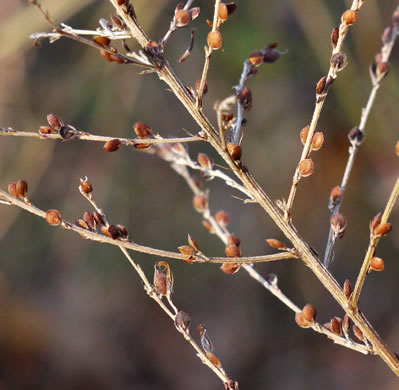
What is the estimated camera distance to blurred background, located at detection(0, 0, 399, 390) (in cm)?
411

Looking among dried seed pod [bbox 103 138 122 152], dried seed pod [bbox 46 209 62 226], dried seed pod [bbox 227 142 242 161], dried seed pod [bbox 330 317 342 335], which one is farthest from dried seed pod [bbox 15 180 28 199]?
dried seed pod [bbox 330 317 342 335]

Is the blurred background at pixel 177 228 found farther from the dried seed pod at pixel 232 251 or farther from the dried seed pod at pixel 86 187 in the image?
the dried seed pod at pixel 232 251

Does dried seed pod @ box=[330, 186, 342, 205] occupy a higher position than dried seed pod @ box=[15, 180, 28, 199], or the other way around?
dried seed pod @ box=[15, 180, 28, 199]

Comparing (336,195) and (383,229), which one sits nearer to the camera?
(383,229)

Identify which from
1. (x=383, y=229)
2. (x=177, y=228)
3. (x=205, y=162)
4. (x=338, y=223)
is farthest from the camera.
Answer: (x=177, y=228)

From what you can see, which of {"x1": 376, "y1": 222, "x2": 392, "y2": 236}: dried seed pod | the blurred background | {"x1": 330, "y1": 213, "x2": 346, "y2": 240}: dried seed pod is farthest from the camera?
the blurred background

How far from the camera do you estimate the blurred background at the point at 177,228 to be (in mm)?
4109

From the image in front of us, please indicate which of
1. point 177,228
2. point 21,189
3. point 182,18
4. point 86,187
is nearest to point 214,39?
point 182,18

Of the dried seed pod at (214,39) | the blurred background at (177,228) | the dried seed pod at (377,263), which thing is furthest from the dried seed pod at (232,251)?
the blurred background at (177,228)

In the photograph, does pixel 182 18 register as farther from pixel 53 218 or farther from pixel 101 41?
pixel 53 218

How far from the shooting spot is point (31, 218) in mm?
4469

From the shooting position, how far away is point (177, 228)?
4500mm

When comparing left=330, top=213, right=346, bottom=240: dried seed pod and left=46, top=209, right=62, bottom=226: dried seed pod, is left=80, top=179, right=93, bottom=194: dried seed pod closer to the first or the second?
left=46, top=209, right=62, bottom=226: dried seed pod

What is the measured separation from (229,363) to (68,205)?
1.89 meters
